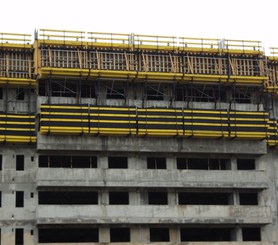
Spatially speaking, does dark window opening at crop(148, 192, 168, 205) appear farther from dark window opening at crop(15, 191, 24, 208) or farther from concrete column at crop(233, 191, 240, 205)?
dark window opening at crop(15, 191, 24, 208)

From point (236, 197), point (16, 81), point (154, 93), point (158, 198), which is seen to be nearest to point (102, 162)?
point (158, 198)

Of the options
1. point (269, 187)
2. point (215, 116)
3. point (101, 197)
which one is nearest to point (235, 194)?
point (269, 187)

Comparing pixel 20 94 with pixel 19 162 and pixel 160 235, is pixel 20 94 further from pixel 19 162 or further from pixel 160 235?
pixel 160 235

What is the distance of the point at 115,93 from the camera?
71812 mm

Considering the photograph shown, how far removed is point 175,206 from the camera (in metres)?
69.0

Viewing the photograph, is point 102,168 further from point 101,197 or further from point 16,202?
point 16,202

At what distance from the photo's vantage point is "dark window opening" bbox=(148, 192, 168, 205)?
71.2 metres

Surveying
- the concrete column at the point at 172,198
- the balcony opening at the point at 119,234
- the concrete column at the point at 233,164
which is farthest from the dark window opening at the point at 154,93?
the balcony opening at the point at 119,234

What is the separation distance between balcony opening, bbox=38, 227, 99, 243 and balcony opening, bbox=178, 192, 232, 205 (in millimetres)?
10093

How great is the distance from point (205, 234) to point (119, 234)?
964 cm

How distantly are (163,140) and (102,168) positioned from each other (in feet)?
22.4

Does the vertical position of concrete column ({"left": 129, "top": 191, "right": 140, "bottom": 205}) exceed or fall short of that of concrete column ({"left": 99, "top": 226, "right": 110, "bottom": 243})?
it exceeds it

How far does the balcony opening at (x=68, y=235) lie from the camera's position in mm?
69562

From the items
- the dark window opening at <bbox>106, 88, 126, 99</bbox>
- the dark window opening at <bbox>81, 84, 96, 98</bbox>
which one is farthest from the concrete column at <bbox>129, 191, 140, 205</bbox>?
the dark window opening at <bbox>81, 84, 96, 98</bbox>
